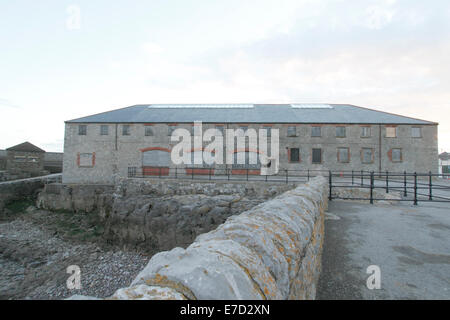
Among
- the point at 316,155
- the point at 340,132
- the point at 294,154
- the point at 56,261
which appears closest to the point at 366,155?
the point at 340,132

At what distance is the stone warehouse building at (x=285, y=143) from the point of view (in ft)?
70.6

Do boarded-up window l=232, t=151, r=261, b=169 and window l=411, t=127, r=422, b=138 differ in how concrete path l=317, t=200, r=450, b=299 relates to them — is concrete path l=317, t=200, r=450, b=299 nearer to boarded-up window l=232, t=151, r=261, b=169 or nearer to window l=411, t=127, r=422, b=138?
boarded-up window l=232, t=151, r=261, b=169

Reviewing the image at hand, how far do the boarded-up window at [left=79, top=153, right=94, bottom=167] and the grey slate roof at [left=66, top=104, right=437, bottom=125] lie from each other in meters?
3.68

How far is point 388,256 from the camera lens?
322cm

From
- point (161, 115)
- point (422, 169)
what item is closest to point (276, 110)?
point (161, 115)

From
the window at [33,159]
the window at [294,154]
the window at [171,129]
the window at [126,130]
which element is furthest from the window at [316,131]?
the window at [33,159]

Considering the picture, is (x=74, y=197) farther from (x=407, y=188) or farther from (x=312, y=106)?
(x=312, y=106)

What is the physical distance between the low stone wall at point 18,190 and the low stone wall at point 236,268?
25.9 metres

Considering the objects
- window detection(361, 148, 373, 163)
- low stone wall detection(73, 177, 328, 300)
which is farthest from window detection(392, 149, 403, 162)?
low stone wall detection(73, 177, 328, 300)

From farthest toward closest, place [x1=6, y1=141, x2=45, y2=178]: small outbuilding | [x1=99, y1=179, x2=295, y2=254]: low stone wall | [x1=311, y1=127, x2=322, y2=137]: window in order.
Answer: [x1=6, y1=141, x2=45, y2=178]: small outbuilding
[x1=311, y1=127, x2=322, y2=137]: window
[x1=99, y1=179, x2=295, y2=254]: low stone wall

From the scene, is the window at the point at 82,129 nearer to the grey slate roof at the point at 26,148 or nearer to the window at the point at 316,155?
the grey slate roof at the point at 26,148

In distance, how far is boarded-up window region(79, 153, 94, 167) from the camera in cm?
2252

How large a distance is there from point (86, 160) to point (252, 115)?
18378 millimetres
